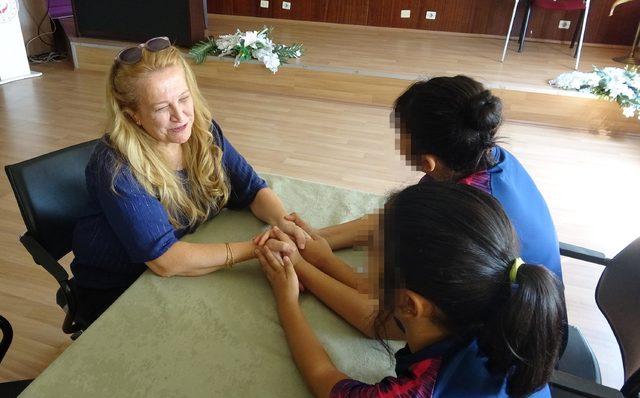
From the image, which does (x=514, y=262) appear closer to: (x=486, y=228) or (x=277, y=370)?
(x=486, y=228)

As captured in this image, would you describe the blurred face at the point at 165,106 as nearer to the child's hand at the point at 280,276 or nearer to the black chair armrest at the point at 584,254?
the child's hand at the point at 280,276

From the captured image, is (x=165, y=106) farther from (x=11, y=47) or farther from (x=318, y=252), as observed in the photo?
(x=11, y=47)

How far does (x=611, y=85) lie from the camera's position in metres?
4.00

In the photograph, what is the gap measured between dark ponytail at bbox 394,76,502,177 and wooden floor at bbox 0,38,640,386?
2.22ft

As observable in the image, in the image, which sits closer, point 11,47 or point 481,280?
point 481,280

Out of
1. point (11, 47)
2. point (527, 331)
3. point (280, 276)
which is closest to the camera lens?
point (527, 331)

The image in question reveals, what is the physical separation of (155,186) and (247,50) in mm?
3801

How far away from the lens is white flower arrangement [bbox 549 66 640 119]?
3.96 metres

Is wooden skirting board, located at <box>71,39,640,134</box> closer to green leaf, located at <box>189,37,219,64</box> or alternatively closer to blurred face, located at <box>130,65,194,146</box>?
green leaf, located at <box>189,37,219,64</box>

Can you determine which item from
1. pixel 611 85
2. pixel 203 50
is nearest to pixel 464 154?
pixel 611 85

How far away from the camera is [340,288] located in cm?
110

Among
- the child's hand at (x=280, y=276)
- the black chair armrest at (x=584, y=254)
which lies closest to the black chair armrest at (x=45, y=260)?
the child's hand at (x=280, y=276)

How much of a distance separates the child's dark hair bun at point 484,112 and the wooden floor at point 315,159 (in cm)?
74

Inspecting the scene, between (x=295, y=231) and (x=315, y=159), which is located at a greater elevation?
(x=295, y=231)
